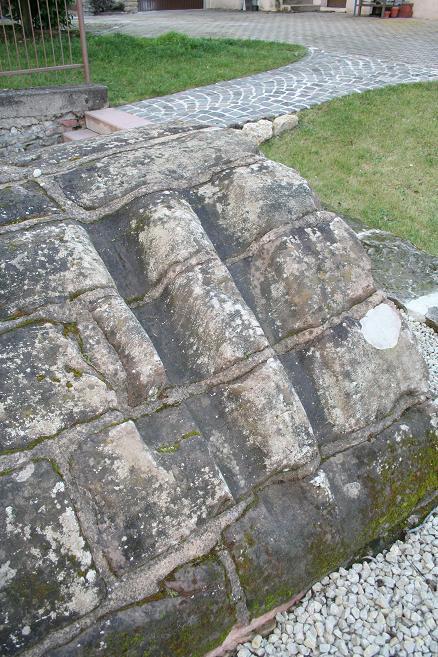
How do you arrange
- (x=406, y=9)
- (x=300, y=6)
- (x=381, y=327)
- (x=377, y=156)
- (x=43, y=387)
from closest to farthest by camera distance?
(x=43, y=387) → (x=381, y=327) → (x=377, y=156) → (x=406, y=9) → (x=300, y=6)

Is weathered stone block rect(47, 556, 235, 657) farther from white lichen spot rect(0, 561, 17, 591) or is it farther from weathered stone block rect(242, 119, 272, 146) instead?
weathered stone block rect(242, 119, 272, 146)

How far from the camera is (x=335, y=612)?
206 cm

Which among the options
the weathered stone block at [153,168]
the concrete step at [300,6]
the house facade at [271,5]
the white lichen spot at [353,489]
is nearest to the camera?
the white lichen spot at [353,489]

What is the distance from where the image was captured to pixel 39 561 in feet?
4.94

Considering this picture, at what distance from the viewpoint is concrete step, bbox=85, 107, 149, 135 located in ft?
23.0

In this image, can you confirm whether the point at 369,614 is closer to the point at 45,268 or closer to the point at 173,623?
the point at 173,623

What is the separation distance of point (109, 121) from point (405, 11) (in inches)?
502

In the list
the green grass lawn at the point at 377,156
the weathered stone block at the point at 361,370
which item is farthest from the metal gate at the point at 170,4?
the weathered stone block at the point at 361,370

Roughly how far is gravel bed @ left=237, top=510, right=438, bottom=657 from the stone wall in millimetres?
6365

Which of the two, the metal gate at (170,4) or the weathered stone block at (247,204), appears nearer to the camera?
the weathered stone block at (247,204)

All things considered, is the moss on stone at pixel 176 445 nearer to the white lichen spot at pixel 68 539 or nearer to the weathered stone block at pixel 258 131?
the white lichen spot at pixel 68 539

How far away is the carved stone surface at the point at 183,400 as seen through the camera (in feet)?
5.19

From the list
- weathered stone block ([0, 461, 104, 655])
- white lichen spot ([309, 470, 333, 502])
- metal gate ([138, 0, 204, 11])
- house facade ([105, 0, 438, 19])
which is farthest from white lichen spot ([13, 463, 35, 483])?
metal gate ([138, 0, 204, 11])

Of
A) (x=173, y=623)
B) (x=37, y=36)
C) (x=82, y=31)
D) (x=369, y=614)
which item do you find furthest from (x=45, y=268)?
(x=37, y=36)
